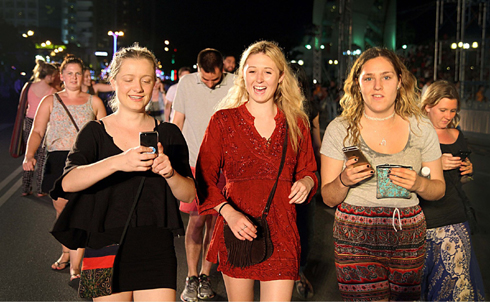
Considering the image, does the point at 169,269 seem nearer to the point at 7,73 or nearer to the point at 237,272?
the point at 237,272

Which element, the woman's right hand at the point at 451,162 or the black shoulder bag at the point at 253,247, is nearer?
the black shoulder bag at the point at 253,247

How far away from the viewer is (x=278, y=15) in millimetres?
30734

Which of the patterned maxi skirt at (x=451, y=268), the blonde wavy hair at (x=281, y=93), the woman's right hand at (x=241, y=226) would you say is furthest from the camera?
the patterned maxi skirt at (x=451, y=268)

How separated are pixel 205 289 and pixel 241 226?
218 cm

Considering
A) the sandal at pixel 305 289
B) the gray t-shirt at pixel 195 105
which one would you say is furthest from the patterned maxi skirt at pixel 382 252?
the gray t-shirt at pixel 195 105

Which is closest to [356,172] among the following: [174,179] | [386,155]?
[386,155]

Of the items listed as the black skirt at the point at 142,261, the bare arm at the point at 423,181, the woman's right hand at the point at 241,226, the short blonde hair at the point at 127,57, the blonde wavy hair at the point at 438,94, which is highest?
the short blonde hair at the point at 127,57

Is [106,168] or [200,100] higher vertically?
[200,100]

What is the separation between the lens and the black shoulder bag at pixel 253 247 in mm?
3266

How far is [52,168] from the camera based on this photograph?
585 centimetres

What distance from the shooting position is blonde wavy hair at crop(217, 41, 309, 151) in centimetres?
354

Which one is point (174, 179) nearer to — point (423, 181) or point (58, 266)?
point (423, 181)

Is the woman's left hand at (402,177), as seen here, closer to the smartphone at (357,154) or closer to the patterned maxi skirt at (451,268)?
the smartphone at (357,154)

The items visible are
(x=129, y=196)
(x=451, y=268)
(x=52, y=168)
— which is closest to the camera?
(x=129, y=196)
